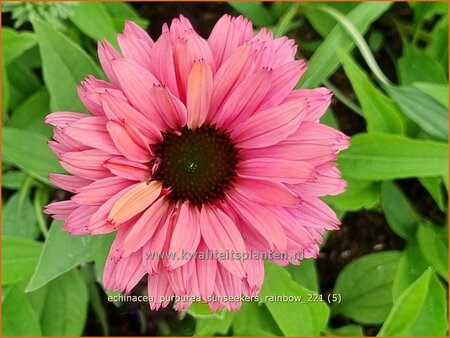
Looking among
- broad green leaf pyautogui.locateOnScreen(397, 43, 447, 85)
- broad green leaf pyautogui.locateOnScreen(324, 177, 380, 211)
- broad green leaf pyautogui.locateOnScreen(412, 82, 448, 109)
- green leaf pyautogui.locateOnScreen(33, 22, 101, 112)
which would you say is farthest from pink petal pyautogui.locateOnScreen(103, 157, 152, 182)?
broad green leaf pyautogui.locateOnScreen(397, 43, 447, 85)

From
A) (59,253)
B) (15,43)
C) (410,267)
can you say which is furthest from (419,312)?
(15,43)

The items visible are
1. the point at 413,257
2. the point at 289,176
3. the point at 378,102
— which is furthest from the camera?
the point at 413,257

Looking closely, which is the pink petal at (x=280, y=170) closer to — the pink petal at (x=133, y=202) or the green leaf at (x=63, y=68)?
the pink petal at (x=133, y=202)

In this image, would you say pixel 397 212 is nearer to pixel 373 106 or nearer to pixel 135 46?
pixel 373 106

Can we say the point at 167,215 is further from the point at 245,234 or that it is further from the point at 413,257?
the point at 413,257

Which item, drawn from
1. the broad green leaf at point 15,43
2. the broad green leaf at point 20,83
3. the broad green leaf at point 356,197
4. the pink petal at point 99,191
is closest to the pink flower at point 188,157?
the pink petal at point 99,191

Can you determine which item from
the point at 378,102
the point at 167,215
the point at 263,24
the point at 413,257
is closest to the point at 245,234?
the point at 167,215
